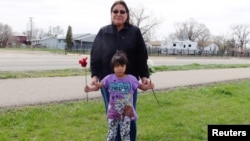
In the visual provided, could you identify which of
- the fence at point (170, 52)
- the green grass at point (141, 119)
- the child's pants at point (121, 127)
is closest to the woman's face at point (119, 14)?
the child's pants at point (121, 127)

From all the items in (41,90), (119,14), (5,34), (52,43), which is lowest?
(41,90)

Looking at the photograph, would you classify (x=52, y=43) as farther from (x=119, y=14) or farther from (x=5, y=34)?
(x=119, y=14)

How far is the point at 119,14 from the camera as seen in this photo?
3850mm

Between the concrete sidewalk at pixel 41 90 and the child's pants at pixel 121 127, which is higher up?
the child's pants at pixel 121 127

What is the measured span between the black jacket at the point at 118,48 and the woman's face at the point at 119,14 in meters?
0.09

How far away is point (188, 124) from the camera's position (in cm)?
605

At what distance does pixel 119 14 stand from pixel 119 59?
546mm

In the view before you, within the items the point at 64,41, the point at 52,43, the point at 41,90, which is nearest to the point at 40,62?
the point at 41,90

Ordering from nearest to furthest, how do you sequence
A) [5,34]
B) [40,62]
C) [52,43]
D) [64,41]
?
[40,62] < [64,41] < [5,34] < [52,43]

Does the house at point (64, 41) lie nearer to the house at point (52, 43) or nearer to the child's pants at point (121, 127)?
the house at point (52, 43)

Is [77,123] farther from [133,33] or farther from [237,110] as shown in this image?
[237,110]

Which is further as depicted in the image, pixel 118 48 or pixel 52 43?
pixel 52 43

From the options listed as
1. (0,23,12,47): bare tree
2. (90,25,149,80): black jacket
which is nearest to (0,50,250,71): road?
(90,25,149,80): black jacket

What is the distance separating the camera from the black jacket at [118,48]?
3873mm
